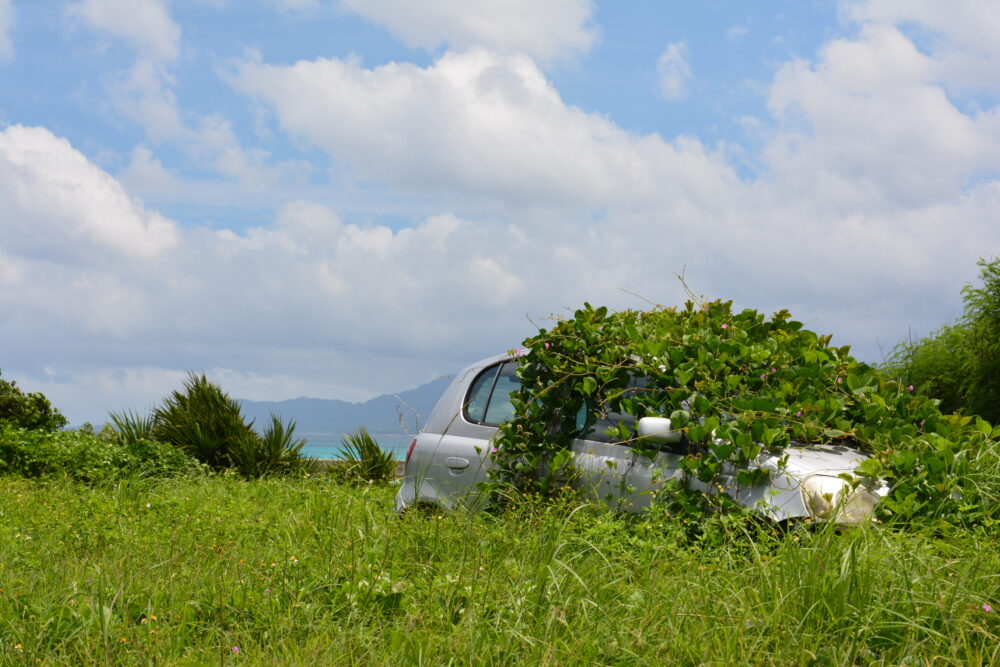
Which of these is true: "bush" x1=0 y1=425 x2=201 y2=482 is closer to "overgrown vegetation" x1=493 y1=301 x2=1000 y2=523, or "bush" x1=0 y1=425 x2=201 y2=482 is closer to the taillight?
the taillight

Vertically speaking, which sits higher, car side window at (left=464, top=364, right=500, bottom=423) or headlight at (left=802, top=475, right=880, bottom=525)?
car side window at (left=464, top=364, right=500, bottom=423)

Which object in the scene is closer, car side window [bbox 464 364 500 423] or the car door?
the car door

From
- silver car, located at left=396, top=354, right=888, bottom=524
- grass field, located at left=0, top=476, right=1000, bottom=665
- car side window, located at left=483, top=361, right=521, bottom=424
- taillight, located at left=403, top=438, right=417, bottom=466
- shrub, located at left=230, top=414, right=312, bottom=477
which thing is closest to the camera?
grass field, located at left=0, top=476, right=1000, bottom=665

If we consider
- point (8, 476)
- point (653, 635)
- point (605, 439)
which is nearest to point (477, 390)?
point (605, 439)

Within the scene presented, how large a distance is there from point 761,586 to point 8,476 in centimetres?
1231

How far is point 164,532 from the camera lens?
6516 mm

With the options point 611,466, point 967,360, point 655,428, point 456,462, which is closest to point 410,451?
point 456,462

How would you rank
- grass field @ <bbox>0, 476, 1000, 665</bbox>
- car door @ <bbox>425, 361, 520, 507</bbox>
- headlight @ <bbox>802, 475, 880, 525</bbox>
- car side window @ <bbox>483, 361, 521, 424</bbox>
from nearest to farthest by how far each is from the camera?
grass field @ <bbox>0, 476, 1000, 665</bbox> → headlight @ <bbox>802, 475, 880, 525</bbox> → car door @ <bbox>425, 361, 520, 507</bbox> → car side window @ <bbox>483, 361, 521, 424</bbox>

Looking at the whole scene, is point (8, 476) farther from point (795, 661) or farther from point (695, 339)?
point (795, 661)

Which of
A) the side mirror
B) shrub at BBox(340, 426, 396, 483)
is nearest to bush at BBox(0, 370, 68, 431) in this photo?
shrub at BBox(340, 426, 396, 483)

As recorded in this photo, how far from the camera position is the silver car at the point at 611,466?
466cm

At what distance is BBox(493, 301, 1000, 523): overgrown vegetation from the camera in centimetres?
476

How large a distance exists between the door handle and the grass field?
942mm

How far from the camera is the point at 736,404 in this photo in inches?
205
